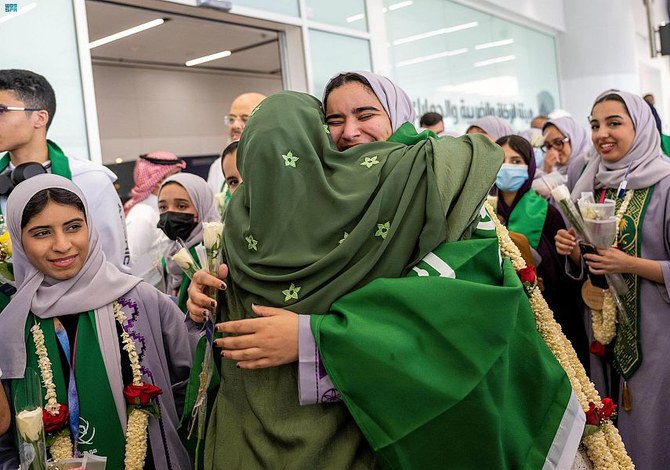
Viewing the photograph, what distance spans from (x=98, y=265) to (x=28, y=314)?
0.80ft

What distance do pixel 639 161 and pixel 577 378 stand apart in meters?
1.38

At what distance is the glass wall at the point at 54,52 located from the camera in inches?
145

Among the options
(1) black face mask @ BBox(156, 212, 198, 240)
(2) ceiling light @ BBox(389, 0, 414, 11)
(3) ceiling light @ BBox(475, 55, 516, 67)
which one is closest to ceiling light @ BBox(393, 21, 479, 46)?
(2) ceiling light @ BBox(389, 0, 414, 11)

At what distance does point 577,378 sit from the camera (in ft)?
6.02

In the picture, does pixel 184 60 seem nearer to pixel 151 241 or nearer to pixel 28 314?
pixel 151 241

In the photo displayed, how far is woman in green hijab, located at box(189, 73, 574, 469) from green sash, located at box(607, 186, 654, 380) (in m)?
1.29

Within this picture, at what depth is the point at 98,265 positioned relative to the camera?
2.01 m

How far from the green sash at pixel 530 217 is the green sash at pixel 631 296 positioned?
53cm

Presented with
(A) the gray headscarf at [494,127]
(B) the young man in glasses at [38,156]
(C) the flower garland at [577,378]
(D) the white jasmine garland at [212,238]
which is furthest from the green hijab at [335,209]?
(A) the gray headscarf at [494,127]

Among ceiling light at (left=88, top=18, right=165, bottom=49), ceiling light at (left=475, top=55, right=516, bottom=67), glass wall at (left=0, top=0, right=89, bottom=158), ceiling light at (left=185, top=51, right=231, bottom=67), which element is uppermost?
ceiling light at (left=185, top=51, right=231, bottom=67)

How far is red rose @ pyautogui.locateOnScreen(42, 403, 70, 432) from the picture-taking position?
1.75 meters

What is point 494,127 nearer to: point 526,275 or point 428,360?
point 526,275

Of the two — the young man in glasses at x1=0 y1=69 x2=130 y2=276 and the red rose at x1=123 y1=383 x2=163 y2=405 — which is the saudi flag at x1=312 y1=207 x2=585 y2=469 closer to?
the red rose at x1=123 y1=383 x2=163 y2=405

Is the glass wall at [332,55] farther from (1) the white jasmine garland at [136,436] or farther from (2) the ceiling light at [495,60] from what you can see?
(1) the white jasmine garland at [136,436]
